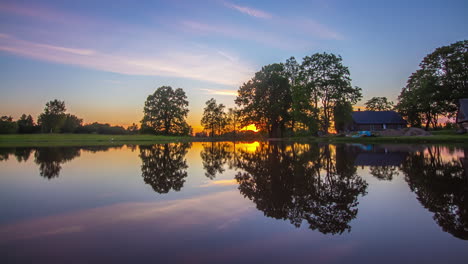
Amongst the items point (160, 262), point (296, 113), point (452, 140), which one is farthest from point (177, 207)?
point (296, 113)

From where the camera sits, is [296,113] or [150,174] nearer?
[150,174]

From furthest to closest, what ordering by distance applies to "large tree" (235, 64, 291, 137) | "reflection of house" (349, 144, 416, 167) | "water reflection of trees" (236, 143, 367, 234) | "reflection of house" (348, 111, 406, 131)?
"reflection of house" (348, 111, 406, 131)
"large tree" (235, 64, 291, 137)
"reflection of house" (349, 144, 416, 167)
"water reflection of trees" (236, 143, 367, 234)

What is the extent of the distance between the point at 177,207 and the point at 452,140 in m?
35.4

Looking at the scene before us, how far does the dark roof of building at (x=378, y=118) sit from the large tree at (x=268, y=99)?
21906 mm

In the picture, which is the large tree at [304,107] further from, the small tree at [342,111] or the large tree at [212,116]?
the large tree at [212,116]

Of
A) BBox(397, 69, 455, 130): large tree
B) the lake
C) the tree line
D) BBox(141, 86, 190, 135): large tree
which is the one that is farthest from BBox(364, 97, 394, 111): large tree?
the lake

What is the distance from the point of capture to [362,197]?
269 inches

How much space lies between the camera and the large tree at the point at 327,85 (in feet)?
162

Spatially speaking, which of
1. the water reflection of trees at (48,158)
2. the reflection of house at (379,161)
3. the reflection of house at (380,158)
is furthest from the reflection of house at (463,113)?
the water reflection of trees at (48,158)

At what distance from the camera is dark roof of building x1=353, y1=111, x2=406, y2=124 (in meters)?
70.8

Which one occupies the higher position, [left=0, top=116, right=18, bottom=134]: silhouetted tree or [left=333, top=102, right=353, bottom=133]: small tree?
[left=333, top=102, right=353, bottom=133]: small tree

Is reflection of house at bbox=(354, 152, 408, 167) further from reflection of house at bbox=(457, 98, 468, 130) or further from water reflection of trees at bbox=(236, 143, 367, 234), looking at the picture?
reflection of house at bbox=(457, 98, 468, 130)

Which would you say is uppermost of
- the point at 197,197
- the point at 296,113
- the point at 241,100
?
the point at 241,100

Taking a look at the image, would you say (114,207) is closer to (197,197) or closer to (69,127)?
(197,197)
